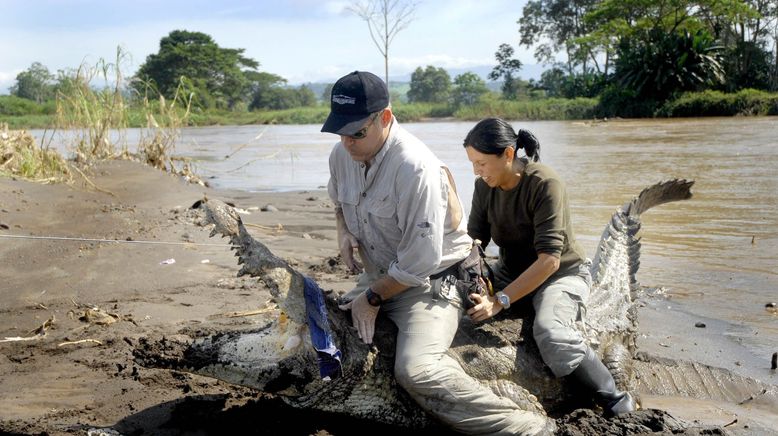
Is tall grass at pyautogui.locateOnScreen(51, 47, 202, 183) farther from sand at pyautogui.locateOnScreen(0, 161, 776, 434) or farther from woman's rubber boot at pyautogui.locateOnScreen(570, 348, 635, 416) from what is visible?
woman's rubber boot at pyautogui.locateOnScreen(570, 348, 635, 416)

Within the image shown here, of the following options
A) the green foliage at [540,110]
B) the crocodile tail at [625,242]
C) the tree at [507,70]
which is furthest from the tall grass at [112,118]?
the tree at [507,70]

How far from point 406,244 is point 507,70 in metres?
62.9

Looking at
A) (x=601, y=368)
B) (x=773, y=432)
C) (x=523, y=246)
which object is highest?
(x=523, y=246)

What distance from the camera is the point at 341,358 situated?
3193 mm

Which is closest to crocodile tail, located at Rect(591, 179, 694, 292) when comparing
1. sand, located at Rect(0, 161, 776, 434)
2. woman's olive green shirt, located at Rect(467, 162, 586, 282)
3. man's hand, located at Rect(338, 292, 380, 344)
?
sand, located at Rect(0, 161, 776, 434)

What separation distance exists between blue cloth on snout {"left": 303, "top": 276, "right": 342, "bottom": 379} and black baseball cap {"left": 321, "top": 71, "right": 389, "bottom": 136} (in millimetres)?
754

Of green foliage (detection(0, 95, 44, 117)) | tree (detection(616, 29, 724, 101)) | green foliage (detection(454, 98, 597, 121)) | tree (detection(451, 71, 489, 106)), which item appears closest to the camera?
green foliage (detection(0, 95, 44, 117))

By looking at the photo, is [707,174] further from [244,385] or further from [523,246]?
[244,385]

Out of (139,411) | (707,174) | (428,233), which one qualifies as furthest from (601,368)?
(707,174)

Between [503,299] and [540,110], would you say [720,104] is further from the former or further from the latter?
[503,299]

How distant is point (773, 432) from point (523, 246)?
143cm

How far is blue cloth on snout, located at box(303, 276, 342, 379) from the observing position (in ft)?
9.99

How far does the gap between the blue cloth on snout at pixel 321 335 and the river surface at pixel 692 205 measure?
8.19ft

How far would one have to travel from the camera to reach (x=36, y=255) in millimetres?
5559
